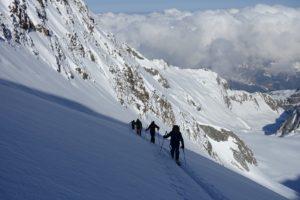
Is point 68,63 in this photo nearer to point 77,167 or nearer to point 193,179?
point 193,179

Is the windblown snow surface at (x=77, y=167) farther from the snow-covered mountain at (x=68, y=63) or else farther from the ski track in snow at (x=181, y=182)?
the snow-covered mountain at (x=68, y=63)

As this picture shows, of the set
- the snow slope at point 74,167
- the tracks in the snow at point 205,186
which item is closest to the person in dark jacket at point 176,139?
the snow slope at point 74,167

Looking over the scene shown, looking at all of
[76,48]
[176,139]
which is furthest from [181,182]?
[76,48]

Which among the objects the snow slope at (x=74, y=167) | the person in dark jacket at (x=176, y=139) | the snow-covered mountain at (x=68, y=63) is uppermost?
the snow-covered mountain at (x=68, y=63)

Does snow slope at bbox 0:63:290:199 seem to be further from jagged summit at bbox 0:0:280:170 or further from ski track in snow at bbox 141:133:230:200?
jagged summit at bbox 0:0:280:170

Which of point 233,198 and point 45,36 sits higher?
point 45,36

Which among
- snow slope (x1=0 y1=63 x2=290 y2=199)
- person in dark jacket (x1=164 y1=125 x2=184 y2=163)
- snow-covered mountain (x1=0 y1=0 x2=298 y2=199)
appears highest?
snow-covered mountain (x1=0 y1=0 x2=298 y2=199)

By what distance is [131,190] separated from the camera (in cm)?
1585

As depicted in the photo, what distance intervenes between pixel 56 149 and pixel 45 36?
55.2 m

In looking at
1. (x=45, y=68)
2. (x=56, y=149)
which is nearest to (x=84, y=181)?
(x=56, y=149)

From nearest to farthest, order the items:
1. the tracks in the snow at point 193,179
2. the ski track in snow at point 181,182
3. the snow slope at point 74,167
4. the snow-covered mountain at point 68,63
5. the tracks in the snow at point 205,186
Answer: the snow slope at point 74,167
the tracks in the snow at point 193,179
the ski track in snow at point 181,182
the tracks in the snow at point 205,186
the snow-covered mountain at point 68,63

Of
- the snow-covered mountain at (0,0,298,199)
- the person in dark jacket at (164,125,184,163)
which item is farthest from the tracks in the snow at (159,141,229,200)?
the snow-covered mountain at (0,0,298,199)

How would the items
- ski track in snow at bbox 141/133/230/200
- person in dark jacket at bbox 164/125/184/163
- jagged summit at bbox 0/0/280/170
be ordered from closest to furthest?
ski track in snow at bbox 141/133/230/200, person in dark jacket at bbox 164/125/184/163, jagged summit at bbox 0/0/280/170

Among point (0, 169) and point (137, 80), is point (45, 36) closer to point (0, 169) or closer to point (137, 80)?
point (137, 80)
